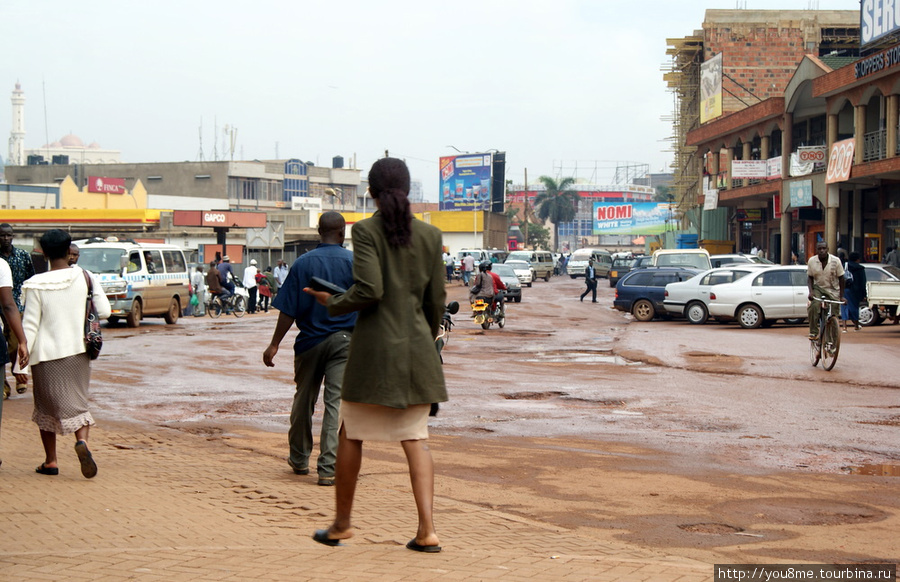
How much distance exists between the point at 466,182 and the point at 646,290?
2957 inches

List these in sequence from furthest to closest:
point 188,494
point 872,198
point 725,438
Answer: point 872,198 → point 725,438 → point 188,494

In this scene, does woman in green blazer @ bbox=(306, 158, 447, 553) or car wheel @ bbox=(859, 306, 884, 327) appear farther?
car wheel @ bbox=(859, 306, 884, 327)

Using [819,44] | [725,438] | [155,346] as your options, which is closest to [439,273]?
[725,438]

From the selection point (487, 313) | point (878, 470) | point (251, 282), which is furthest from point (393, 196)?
point (251, 282)

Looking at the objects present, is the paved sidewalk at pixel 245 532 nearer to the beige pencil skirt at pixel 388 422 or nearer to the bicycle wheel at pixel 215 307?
the beige pencil skirt at pixel 388 422

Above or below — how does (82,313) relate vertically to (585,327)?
above

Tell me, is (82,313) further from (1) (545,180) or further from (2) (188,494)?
(1) (545,180)

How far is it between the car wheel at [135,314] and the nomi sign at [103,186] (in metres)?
54.1

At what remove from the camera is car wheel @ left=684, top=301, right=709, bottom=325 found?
84.2 feet

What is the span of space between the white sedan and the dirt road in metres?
3.25

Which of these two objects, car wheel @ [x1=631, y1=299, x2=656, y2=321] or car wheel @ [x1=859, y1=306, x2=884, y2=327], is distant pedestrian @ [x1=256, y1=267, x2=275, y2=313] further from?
car wheel @ [x1=859, y1=306, x2=884, y2=327]

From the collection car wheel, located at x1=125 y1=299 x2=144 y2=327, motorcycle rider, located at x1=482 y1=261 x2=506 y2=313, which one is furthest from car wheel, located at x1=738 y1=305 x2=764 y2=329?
car wheel, located at x1=125 y1=299 x2=144 y2=327

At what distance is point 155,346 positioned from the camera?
61.2 ft

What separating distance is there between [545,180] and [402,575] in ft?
382
